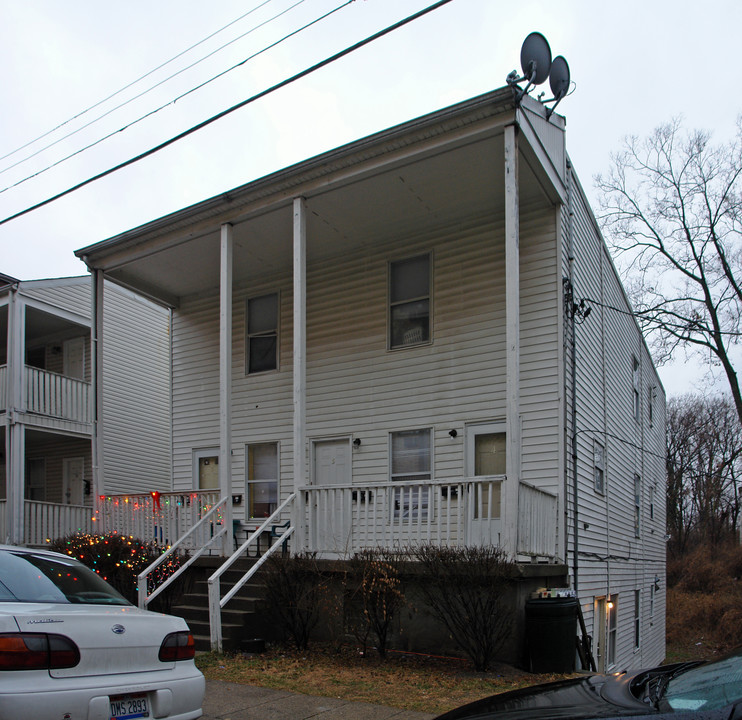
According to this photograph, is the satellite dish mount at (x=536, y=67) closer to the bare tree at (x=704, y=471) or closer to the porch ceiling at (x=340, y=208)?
the porch ceiling at (x=340, y=208)

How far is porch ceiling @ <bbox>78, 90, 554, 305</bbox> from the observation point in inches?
400

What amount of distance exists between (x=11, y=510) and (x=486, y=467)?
11082mm

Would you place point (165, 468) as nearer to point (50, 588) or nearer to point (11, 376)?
point (11, 376)

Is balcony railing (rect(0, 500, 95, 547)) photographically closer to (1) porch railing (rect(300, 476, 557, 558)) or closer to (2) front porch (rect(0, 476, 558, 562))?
(2) front porch (rect(0, 476, 558, 562))

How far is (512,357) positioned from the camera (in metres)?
8.98

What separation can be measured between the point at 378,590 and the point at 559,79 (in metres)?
7.66

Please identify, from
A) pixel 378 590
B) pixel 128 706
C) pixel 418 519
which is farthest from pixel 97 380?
pixel 128 706

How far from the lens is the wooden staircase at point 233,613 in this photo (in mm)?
8836

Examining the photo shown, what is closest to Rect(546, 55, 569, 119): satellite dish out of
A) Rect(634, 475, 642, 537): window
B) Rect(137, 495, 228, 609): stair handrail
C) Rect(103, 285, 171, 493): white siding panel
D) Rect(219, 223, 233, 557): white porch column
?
Rect(219, 223, 233, 557): white porch column

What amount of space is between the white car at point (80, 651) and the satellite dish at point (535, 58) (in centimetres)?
779

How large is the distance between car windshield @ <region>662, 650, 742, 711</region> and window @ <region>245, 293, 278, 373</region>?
11.1m

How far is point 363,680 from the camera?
291 inches

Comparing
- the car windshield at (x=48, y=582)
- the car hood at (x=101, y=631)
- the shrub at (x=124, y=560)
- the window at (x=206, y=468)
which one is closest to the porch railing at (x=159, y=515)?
the shrub at (x=124, y=560)

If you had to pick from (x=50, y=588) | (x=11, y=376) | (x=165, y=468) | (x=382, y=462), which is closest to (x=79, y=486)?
(x=165, y=468)
